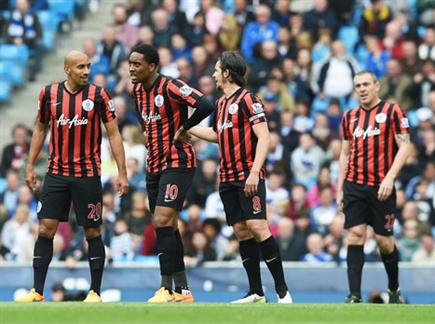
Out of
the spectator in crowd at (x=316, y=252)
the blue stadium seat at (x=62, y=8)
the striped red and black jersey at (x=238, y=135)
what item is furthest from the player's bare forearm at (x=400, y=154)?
the blue stadium seat at (x=62, y=8)

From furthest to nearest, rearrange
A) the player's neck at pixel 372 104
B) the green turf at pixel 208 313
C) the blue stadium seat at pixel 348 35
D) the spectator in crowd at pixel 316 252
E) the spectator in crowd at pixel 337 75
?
the blue stadium seat at pixel 348 35, the spectator in crowd at pixel 337 75, the spectator in crowd at pixel 316 252, the player's neck at pixel 372 104, the green turf at pixel 208 313

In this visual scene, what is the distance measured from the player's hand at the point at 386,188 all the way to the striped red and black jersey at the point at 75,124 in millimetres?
2581

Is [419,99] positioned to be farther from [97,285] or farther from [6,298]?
[97,285]

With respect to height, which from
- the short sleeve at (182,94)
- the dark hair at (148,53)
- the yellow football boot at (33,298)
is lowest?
the yellow football boot at (33,298)

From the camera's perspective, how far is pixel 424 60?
1962 cm

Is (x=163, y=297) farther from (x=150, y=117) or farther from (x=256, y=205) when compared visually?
(x=150, y=117)

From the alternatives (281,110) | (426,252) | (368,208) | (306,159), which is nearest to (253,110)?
(368,208)

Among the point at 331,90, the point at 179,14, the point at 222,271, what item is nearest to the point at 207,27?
the point at 179,14

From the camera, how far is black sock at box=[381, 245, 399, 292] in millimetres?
13000

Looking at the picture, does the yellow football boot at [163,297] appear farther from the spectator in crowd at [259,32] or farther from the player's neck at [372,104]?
the spectator in crowd at [259,32]

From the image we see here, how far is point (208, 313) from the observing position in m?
10.4

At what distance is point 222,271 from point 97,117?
4323mm

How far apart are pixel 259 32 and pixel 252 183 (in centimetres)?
923

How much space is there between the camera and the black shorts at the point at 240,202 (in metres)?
11.9
